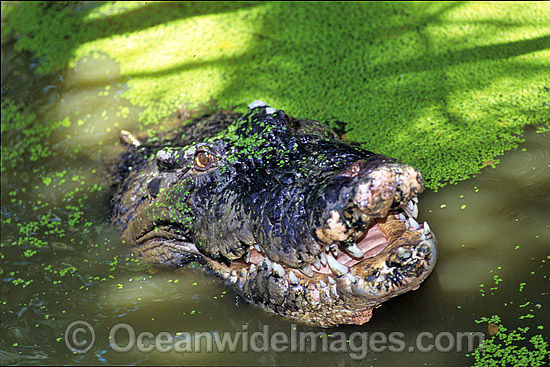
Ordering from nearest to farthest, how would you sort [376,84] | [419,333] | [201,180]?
1. [419,333]
2. [201,180]
3. [376,84]

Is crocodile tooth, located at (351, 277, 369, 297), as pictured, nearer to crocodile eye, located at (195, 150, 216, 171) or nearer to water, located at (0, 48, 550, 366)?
water, located at (0, 48, 550, 366)

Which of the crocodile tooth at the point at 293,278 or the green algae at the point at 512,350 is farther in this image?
the crocodile tooth at the point at 293,278

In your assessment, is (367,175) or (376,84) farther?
(376,84)

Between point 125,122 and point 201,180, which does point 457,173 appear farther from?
point 125,122

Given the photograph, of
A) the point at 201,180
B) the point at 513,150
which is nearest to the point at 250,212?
the point at 201,180

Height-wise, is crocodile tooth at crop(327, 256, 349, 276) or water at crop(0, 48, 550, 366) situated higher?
crocodile tooth at crop(327, 256, 349, 276)

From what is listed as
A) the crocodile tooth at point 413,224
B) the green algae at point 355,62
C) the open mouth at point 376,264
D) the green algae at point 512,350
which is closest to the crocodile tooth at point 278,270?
the open mouth at point 376,264

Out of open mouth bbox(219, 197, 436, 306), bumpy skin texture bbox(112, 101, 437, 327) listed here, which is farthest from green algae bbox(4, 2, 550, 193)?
open mouth bbox(219, 197, 436, 306)

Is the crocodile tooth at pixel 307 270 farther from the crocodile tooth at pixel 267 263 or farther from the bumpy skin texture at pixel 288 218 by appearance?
the crocodile tooth at pixel 267 263
